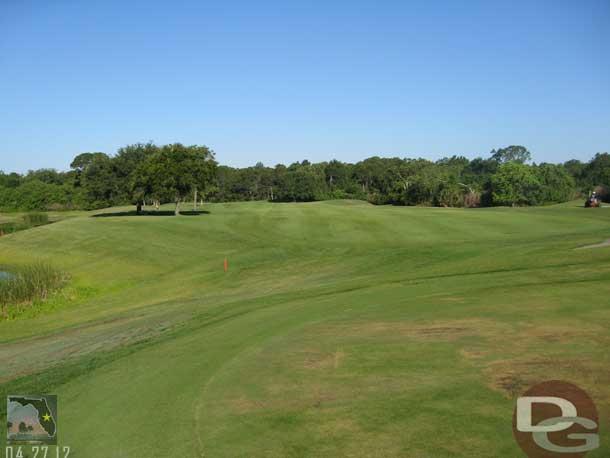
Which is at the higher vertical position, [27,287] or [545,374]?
[545,374]

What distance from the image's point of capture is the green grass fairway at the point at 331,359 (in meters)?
7.28

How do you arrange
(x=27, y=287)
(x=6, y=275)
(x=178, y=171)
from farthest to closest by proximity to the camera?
1. (x=178, y=171)
2. (x=6, y=275)
3. (x=27, y=287)

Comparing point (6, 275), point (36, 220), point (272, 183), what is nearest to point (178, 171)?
point (36, 220)

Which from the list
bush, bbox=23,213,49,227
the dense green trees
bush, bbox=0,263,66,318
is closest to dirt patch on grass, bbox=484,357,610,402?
bush, bbox=0,263,66,318

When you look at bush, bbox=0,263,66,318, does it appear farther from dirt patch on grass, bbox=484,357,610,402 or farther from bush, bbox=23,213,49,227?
bush, bbox=23,213,49,227

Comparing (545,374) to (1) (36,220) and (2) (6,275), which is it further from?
(1) (36,220)

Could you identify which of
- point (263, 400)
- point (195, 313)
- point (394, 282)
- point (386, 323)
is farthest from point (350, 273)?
point (263, 400)

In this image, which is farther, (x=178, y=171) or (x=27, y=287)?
(x=178, y=171)

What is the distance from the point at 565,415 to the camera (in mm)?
7148

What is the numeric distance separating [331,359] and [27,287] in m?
26.9

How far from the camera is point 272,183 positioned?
177250 millimetres

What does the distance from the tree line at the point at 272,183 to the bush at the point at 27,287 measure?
107ft

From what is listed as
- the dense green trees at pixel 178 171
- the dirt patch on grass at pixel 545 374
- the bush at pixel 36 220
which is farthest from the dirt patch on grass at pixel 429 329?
the bush at pixel 36 220

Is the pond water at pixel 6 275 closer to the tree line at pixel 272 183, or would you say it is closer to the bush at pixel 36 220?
the tree line at pixel 272 183
